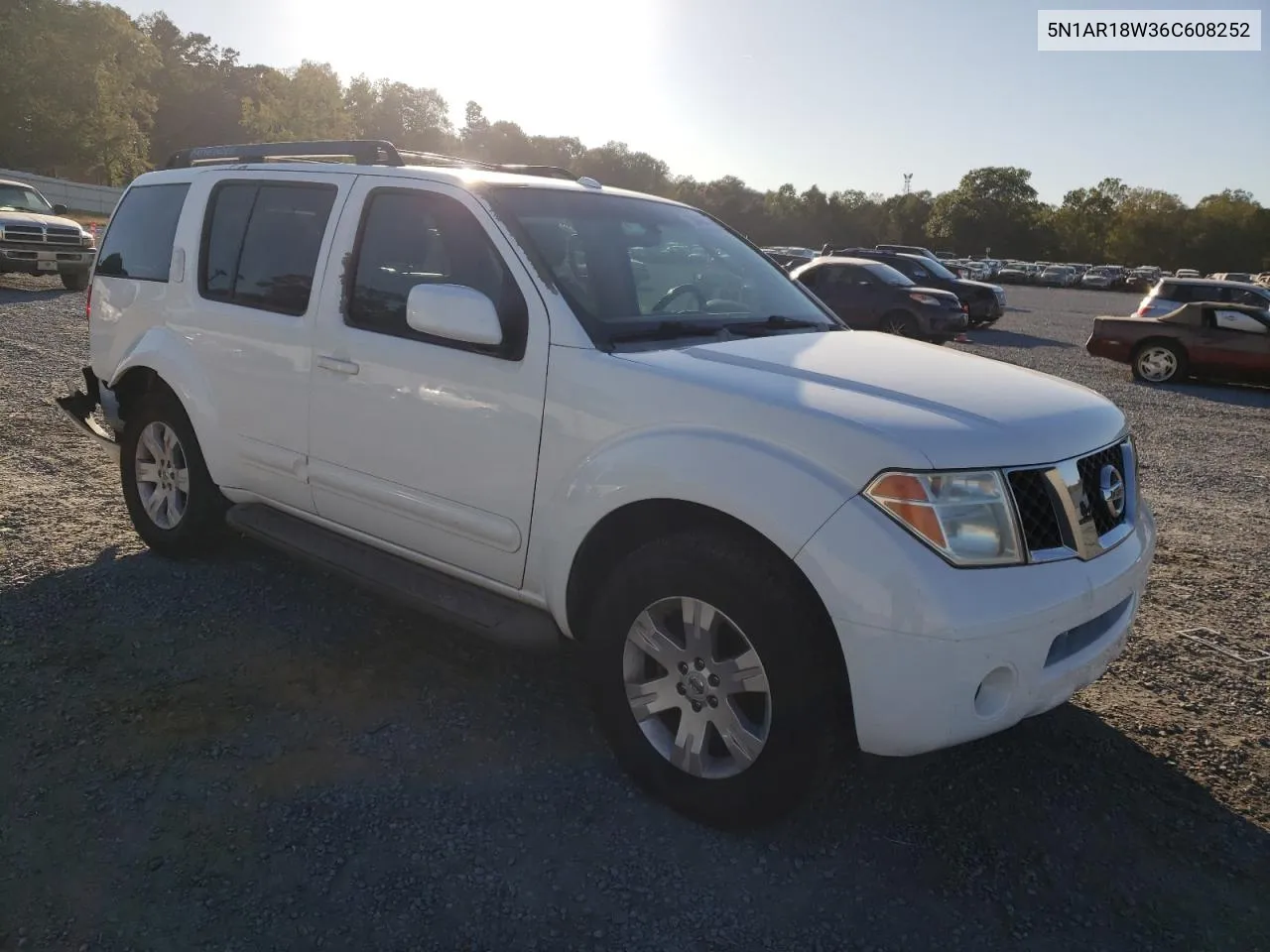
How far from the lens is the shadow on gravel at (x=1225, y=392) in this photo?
523 inches

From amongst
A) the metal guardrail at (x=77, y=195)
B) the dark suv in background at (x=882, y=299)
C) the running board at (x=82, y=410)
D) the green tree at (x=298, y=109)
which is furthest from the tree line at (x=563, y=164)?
the running board at (x=82, y=410)

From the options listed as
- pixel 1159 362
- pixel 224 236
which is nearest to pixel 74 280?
pixel 224 236

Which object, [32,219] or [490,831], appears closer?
[490,831]

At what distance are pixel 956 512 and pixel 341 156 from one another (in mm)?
3311

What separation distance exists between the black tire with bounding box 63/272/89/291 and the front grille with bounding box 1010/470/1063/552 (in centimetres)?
1858

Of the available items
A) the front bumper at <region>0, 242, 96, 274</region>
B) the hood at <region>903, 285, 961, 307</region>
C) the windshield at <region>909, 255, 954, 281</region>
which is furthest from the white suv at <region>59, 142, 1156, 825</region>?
the windshield at <region>909, 255, 954, 281</region>

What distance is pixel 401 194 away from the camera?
3.73 meters

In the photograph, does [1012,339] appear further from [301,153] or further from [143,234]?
[143,234]

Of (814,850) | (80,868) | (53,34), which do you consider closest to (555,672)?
(814,850)

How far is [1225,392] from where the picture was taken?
1432 cm

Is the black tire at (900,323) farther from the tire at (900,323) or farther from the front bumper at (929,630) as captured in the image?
the front bumper at (929,630)

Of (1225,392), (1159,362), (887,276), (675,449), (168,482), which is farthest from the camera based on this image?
(887,276)

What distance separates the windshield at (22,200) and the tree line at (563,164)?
129 ft

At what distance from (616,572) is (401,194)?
179 cm
